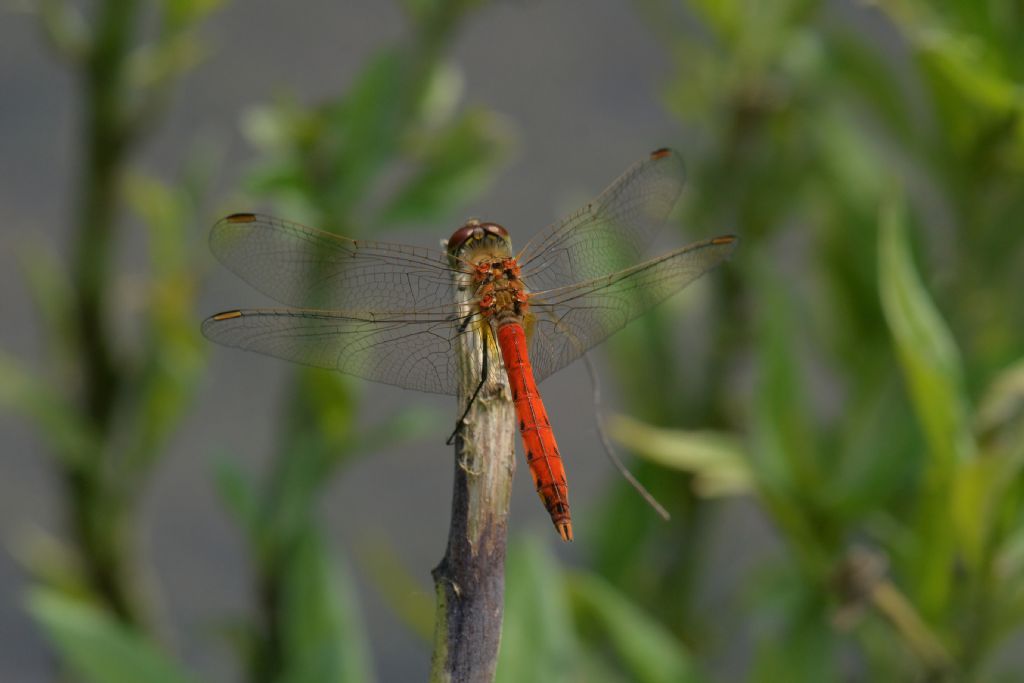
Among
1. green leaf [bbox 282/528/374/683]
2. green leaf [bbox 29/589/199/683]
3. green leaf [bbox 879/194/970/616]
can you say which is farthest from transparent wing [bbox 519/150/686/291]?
green leaf [bbox 29/589/199/683]

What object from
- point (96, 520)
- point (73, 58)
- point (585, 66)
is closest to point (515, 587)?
point (96, 520)

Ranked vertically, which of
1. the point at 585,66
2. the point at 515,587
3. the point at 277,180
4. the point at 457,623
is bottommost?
the point at 457,623

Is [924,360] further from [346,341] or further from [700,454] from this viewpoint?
[346,341]

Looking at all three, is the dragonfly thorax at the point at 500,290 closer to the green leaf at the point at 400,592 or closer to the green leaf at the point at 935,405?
the green leaf at the point at 935,405

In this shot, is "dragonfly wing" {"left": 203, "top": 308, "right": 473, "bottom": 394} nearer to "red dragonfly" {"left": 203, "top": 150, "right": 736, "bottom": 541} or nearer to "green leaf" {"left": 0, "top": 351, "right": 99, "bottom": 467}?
"red dragonfly" {"left": 203, "top": 150, "right": 736, "bottom": 541}

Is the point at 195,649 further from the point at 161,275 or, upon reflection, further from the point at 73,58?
the point at 73,58

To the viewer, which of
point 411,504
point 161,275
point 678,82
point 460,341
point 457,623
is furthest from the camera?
point 411,504

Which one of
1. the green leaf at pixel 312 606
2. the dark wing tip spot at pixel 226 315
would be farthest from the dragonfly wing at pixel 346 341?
the green leaf at pixel 312 606
